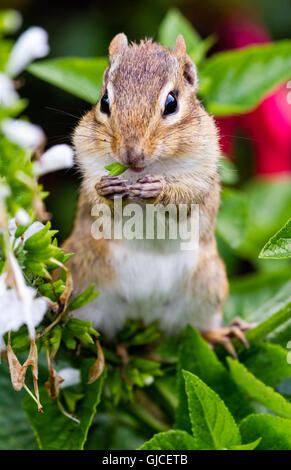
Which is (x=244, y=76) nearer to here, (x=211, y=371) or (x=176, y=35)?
(x=176, y=35)

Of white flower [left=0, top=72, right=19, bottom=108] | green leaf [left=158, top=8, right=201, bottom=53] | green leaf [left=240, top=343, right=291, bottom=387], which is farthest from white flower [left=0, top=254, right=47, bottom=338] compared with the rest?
green leaf [left=158, top=8, right=201, bottom=53]

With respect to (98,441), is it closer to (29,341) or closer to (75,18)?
(29,341)

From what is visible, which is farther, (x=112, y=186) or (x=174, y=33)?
(x=174, y=33)

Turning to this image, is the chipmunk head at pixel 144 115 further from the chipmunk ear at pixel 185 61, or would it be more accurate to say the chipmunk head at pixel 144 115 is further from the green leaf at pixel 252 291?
the green leaf at pixel 252 291

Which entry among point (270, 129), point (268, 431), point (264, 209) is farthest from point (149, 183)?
point (270, 129)

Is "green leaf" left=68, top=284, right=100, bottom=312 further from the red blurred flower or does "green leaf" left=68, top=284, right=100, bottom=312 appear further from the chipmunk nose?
the red blurred flower

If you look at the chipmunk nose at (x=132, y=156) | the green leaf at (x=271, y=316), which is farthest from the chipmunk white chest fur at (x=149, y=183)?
the green leaf at (x=271, y=316)
